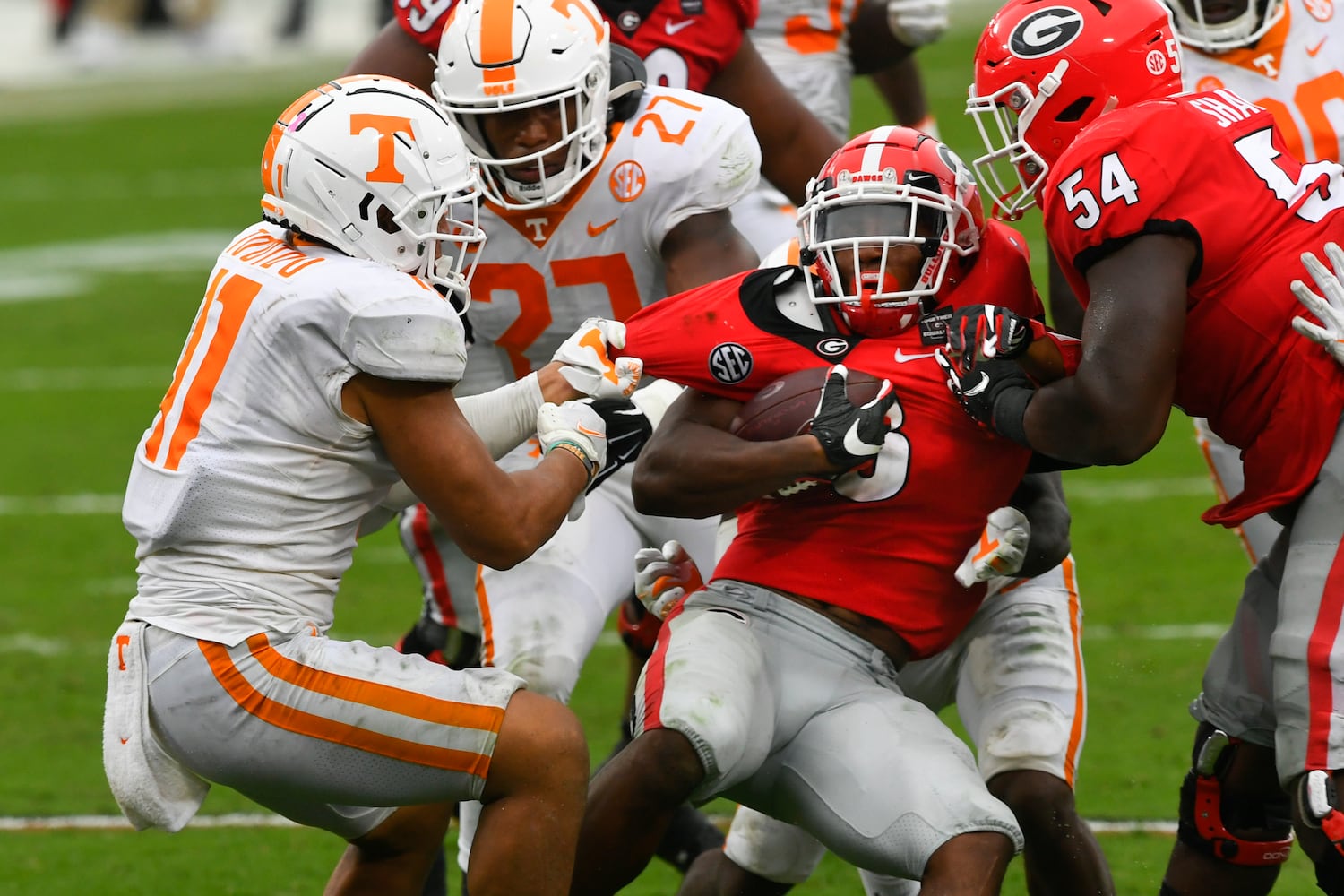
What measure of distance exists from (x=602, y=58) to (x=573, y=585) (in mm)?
1150

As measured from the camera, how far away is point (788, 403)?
3.63m

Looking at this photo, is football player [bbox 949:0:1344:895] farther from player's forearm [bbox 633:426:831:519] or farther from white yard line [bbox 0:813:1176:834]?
white yard line [bbox 0:813:1176:834]

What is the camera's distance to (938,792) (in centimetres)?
335

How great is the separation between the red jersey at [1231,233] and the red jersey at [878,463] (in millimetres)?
349

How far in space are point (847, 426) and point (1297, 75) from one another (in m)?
1.79

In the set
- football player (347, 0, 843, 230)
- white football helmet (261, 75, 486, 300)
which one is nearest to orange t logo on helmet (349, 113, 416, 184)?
white football helmet (261, 75, 486, 300)

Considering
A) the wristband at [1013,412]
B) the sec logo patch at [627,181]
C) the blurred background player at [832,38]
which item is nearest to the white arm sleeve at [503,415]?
the sec logo patch at [627,181]

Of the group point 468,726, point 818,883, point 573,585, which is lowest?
point 818,883

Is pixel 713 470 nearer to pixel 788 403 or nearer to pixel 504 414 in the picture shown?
pixel 788 403

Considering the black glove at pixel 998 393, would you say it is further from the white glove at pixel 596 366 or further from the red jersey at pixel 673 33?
the red jersey at pixel 673 33

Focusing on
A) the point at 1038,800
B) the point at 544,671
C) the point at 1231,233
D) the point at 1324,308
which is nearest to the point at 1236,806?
the point at 1038,800

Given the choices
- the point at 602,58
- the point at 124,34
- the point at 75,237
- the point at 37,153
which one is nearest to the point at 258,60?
the point at 124,34

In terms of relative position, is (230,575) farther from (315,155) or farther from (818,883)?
(818,883)

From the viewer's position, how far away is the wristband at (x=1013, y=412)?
3.41 meters
